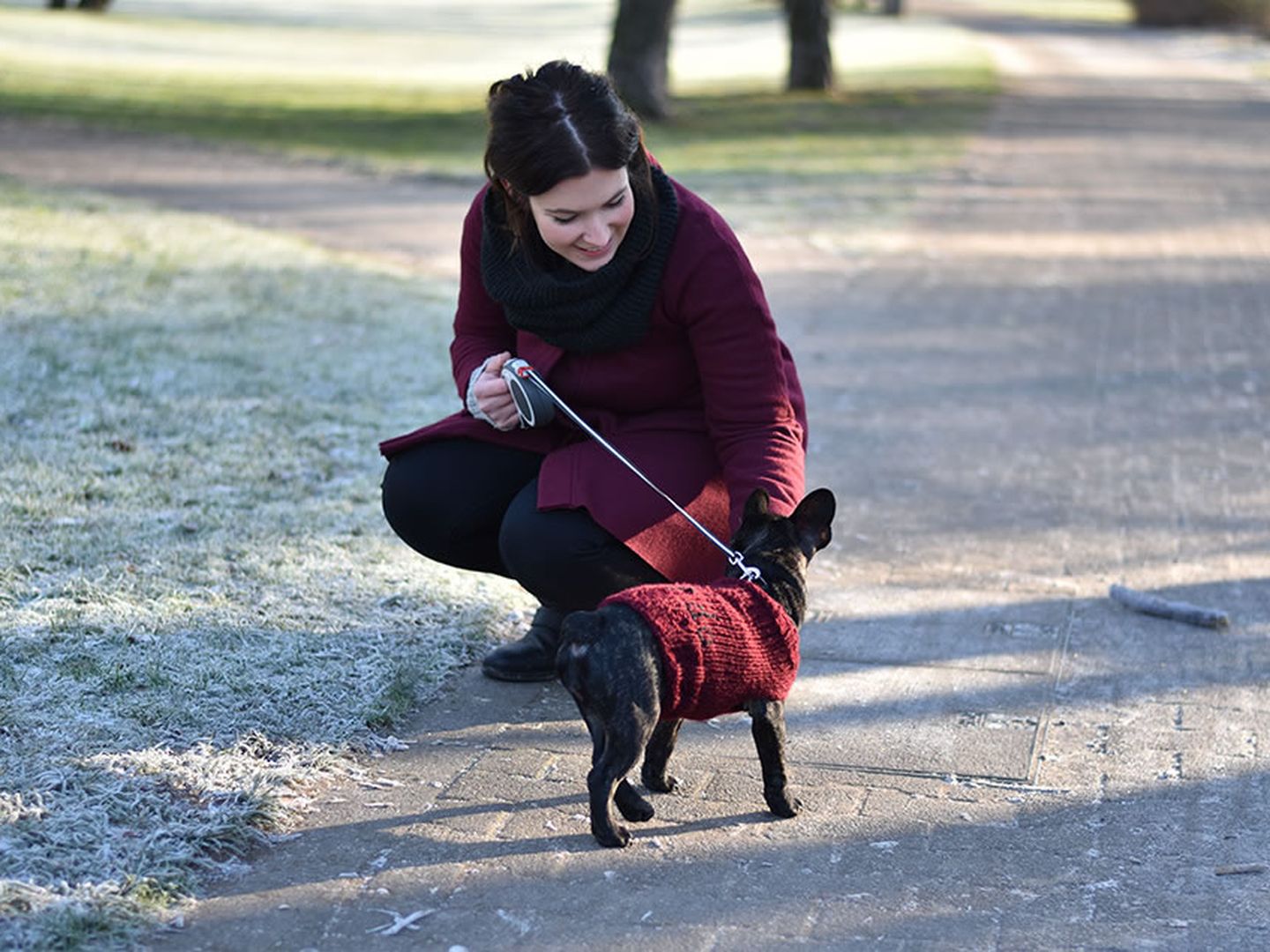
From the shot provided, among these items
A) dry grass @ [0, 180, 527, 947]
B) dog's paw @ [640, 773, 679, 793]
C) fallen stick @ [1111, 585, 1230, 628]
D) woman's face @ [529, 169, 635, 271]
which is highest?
woman's face @ [529, 169, 635, 271]

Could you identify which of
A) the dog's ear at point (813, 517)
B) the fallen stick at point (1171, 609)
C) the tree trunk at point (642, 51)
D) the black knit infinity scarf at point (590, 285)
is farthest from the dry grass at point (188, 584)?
the tree trunk at point (642, 51)

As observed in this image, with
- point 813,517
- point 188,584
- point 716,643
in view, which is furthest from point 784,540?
point 188,584

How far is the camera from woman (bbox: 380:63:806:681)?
3502mm

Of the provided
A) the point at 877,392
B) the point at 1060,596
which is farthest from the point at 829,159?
the point at 1060,596

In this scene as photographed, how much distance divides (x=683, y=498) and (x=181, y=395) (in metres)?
3.57

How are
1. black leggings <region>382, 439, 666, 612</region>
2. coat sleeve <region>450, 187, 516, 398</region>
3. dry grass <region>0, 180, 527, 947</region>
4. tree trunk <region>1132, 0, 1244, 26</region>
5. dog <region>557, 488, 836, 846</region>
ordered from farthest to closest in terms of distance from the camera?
tree trunk <region>1132, 0, 1244, 26</region> < coat sleeve <region>450, 187, 516, 398</region> < black leggings <region>382, 439, 666, 612</region> < dry grass <region>0, 180, 527, 947</region> < dog <region>557, 488, 836, 846</region>

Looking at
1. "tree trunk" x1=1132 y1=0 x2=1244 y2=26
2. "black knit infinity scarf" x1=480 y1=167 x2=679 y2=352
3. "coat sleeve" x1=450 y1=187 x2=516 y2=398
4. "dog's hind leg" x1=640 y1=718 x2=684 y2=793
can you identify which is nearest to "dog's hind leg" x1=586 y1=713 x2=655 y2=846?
"dog's hind leg" x1=640 y1=718 x2=684 y2=793

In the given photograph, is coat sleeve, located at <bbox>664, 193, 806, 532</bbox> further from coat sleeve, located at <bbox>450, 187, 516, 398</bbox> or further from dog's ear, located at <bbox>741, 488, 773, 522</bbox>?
coat sleeve, located at <bbox>450, 187, 516, 398</bbox>

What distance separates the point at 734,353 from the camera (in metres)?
3.69

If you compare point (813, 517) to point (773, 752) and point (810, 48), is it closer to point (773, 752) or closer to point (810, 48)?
point (773, 752)

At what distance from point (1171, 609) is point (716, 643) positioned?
214 cm

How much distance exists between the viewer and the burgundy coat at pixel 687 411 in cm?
367

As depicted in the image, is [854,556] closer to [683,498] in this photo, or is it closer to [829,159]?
[683,498]

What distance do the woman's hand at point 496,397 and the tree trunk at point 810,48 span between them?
1994 centimetres
